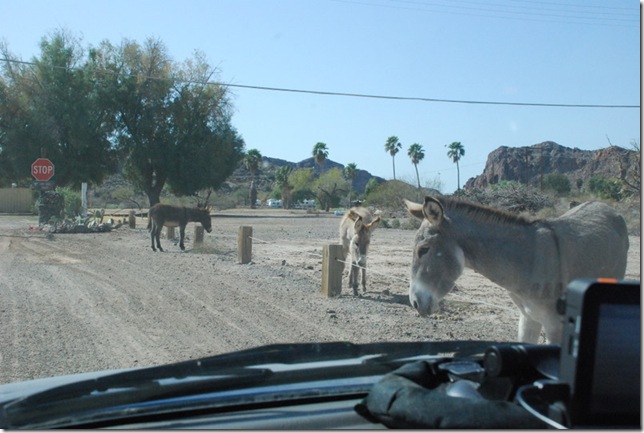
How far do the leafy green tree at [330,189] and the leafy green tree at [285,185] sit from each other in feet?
19.6

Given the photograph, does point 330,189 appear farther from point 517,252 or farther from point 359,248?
point 517,252

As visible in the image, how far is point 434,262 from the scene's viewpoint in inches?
264

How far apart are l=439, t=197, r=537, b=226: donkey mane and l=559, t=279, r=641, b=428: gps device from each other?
461 centimetres

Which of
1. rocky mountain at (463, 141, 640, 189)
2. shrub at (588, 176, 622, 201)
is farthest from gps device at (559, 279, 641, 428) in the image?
rocky mountain at (463, 141, 640, 189)

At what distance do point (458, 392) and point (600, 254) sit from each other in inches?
182

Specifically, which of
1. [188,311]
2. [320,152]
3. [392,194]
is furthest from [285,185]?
[188,311]

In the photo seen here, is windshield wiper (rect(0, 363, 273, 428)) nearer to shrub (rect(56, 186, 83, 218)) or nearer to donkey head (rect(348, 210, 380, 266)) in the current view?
donkey head (rect(348, 210, 380, 266))

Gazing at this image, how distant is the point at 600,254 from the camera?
21.6 feet

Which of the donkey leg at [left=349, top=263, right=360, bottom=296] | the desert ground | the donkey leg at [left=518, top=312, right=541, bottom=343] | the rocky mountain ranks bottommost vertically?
the desert ground

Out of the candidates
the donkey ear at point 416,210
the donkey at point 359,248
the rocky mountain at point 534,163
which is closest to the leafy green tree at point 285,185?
the rocky mountain at point 534,163

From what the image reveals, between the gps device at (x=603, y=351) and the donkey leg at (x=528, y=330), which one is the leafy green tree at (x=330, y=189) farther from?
the gps device at (x=603, y=351)

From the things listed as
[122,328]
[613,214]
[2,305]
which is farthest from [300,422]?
[2,305]

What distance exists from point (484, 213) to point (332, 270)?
689cm

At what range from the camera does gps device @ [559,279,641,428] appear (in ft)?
6.59
